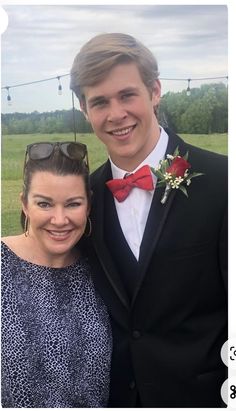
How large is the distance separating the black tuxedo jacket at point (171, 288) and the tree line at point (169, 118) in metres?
0.07

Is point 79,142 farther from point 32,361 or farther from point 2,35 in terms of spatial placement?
point 32,361

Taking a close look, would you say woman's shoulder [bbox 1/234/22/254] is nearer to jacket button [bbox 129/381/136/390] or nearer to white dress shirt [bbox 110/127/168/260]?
white dress shirt [bbox 110/127/168/260]

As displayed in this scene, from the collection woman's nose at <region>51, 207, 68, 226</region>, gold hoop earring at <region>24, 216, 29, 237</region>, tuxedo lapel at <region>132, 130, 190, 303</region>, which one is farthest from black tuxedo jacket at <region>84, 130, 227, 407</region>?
gold hoop earring at <region>24, 216, 29, 237</region>

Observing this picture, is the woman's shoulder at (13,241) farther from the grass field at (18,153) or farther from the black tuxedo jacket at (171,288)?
the black tuxedo jacket at (171,288)

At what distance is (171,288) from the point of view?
2926mm

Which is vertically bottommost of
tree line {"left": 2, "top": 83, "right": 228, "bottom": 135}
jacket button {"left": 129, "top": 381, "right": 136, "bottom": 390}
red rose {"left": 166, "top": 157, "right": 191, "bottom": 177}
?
jacket button {"left": 129, "top": 381, "right": 136, "bottom": 390}

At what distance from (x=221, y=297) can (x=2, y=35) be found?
1.18 m

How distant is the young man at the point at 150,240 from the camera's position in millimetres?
2863

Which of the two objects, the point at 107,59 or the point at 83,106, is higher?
the point at 107,59

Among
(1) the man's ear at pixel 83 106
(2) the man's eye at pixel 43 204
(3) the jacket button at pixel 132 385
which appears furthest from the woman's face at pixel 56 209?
(3) the jacket button at pixel 132 385

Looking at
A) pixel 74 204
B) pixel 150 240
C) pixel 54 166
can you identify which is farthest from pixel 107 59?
pixel 150 240

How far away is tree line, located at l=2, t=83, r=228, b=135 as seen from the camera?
2.88 meters

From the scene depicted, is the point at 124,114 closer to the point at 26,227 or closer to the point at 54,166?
the point at 54,166

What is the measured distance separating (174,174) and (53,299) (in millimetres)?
617
